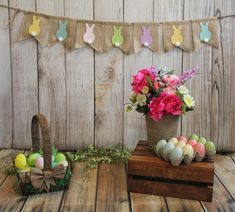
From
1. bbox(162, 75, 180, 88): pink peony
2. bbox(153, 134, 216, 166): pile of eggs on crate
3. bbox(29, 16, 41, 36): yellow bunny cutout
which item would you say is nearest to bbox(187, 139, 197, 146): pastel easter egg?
bbox(153, 134, 216, 166): pile of eggs on crate

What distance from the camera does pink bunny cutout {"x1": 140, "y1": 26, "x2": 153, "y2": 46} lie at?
1.61 meters

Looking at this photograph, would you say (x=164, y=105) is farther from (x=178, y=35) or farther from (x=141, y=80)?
(x=178, y=35)

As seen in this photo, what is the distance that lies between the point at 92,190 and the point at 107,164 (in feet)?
0.95

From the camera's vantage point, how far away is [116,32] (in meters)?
1.61

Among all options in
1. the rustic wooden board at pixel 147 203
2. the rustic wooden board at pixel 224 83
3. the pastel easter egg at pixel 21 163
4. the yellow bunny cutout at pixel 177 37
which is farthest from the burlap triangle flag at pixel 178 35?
the pastel easter egg at pixel 21 163

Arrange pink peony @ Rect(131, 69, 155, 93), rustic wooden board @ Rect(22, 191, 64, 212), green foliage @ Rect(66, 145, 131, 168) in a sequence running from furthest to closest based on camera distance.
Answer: green foliage @ Rect(66, 145, 131, 168) < pink peony @ Rect(131, 69, 155, 93) < rustic wooden board @ Rect(22, 191, 64, 212)

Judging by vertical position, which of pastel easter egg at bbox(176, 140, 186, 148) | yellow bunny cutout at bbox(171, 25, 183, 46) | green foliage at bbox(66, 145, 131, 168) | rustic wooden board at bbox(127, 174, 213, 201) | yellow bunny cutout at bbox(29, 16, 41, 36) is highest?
yellow bunny cutout at bbox(29, 16, 41, 36)

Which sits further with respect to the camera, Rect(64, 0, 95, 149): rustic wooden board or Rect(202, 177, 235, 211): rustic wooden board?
→ Rect(64, 0, 95, 149): rustic wooden board

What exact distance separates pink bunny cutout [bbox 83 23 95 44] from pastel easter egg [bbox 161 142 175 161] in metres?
0.72

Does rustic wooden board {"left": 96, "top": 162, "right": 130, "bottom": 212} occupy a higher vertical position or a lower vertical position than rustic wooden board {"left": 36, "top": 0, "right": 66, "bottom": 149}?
lower

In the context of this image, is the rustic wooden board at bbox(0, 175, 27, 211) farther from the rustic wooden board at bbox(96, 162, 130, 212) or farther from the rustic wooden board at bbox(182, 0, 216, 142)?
the rustic wooden board at bbox(182, 0, 216, 142)

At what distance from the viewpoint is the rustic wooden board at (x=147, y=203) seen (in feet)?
3.64

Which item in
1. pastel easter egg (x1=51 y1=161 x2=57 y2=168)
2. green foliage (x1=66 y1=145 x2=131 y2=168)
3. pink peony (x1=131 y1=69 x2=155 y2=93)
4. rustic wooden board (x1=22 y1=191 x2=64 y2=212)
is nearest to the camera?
rustic wooden board (x1=22 y1=191 x2=64 y2=212)

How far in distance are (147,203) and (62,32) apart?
3.12 feet
